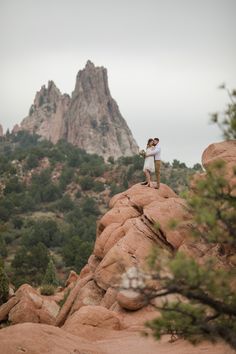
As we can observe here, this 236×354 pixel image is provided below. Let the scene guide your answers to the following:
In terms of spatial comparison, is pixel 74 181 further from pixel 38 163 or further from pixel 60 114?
pixel 60 114

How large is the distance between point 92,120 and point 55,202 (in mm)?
71933

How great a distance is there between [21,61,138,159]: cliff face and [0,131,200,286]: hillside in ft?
124

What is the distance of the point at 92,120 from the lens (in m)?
146

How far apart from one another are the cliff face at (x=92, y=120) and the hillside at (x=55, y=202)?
37868 millimetres

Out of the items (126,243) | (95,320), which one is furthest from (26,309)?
(95,320)

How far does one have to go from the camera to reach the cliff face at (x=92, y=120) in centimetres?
14288

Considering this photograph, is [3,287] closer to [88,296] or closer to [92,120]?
[88,296]

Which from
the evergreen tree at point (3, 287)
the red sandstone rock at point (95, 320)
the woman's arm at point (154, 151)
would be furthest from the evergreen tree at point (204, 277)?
the evergreen tree at point (3, 287)

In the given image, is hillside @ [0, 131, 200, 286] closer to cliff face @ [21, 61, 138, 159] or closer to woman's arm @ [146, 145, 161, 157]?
woman's arm @ [146, 145, 161, 157]

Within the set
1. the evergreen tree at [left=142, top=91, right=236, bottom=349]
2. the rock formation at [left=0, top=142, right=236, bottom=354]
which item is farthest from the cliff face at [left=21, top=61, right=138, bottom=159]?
the evergreen tree at [left=142, top=91, right=236, bottom=349]

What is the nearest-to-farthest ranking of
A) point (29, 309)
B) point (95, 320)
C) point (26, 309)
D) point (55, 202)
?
point (95, 320) → point (26, 309) → point (29, 309) → point (55, 202)

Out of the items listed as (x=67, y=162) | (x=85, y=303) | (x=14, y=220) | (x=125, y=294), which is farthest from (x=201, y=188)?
(x=67, y=162)

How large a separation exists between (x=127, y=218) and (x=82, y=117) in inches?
5075

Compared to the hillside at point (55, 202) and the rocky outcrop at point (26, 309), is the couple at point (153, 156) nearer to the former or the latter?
the rocky outcrop at point (26, 309)
